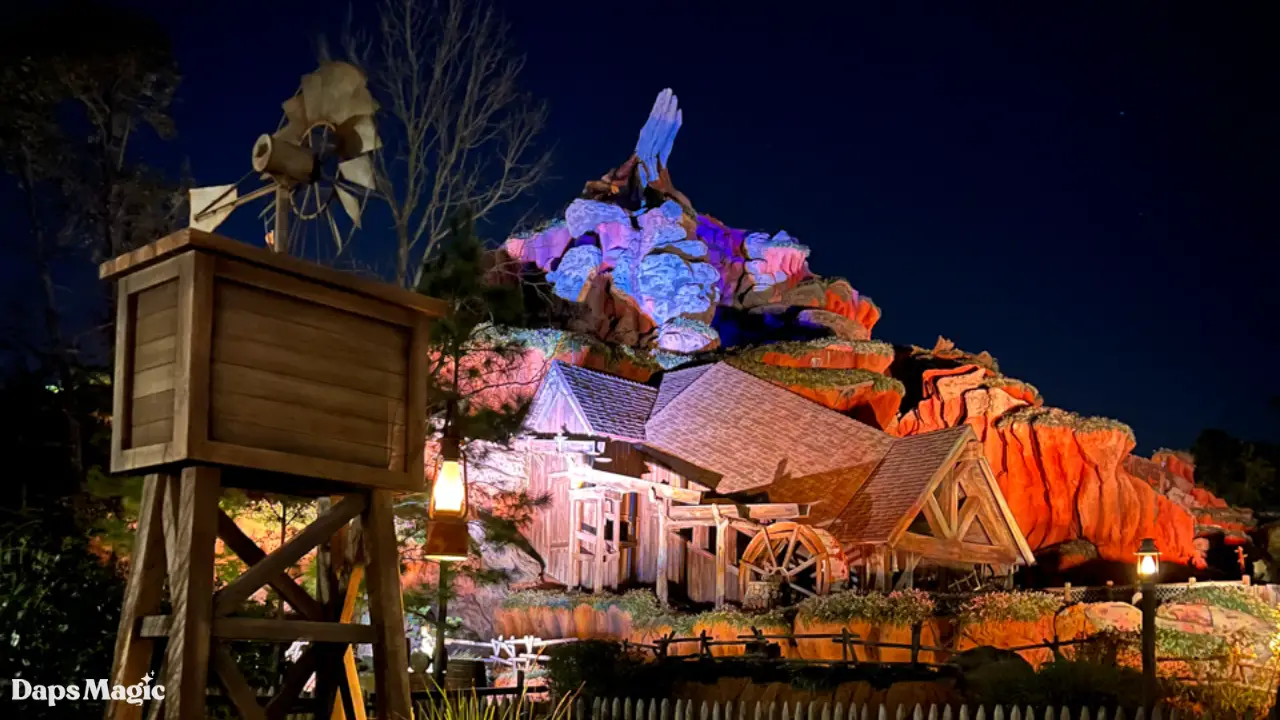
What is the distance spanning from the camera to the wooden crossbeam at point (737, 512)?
2434 cm

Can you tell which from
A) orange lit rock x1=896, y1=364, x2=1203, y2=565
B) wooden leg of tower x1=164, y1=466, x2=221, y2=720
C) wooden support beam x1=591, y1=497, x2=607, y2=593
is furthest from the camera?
orange lit rock x1=896, y1=364, x2=1203, y2=565

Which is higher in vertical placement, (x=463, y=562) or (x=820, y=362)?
(x=820, y=362)

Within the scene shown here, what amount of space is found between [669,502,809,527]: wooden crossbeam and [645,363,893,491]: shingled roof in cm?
143

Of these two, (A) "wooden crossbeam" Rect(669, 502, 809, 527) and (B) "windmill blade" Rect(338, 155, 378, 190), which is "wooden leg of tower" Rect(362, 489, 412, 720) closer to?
(B) "windmill blade" Rect(338, 155, 378, 190)

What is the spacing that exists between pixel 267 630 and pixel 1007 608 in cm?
1775

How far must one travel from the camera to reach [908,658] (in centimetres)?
2055

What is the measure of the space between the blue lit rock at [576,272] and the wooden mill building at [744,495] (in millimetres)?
26415

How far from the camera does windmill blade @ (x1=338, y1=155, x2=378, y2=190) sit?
288 inches

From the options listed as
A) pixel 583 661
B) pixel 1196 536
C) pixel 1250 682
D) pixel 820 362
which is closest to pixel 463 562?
pixel 583 661

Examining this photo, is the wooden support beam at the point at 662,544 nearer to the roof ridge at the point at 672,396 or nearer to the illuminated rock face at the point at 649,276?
the roof ridge at the point at 672,396

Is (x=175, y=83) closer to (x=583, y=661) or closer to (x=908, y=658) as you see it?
(x=583, y=661)

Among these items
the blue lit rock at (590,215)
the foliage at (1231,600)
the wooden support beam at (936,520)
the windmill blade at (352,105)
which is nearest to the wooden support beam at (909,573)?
the wooden support beam at (936,520)

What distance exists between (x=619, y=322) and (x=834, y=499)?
3158 centimetres

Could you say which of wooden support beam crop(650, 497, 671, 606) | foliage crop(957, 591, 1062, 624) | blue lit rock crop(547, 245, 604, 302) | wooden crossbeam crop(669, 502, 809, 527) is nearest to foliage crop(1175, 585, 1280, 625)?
foliage crop(957, 591, 1062, 624)
